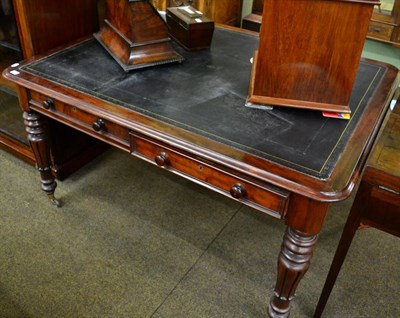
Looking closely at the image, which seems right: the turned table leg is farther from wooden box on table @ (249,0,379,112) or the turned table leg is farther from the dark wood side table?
wooden box on table @ (249,0,379,112)

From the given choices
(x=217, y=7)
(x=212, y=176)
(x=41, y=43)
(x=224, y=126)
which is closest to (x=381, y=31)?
(x=217, y=7)

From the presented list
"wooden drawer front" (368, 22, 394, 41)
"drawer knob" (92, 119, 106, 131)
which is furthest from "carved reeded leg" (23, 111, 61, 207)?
"wooden drawer front" (368, 22, 394, 41)

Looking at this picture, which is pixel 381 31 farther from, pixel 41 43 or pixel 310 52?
pixel 41 43

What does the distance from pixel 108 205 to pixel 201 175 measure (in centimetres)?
84

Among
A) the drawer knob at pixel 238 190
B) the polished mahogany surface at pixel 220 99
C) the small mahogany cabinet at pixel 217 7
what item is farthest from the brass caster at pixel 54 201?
the small mahogany cabinet at pixel 217 7

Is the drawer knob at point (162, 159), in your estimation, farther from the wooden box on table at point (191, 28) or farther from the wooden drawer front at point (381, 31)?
the wooden drawer front at point (381, 31)

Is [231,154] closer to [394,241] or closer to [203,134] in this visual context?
[203,134]

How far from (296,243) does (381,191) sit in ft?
0.86

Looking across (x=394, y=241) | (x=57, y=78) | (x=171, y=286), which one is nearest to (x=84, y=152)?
(x=57, y=78)

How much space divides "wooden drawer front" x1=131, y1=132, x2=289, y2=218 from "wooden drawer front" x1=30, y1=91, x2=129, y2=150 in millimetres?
62

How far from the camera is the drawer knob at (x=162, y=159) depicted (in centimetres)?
130

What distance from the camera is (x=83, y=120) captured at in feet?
4.83

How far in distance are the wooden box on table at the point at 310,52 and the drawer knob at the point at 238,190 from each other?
0.99 feet

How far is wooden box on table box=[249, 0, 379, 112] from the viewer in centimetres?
115
